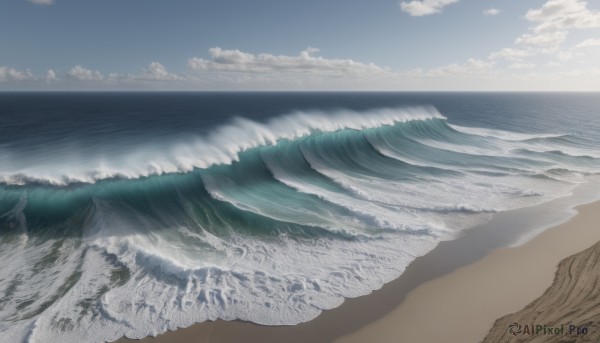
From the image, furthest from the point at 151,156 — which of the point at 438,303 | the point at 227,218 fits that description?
the point at 438,303

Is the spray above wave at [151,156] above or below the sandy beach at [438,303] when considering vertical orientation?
above

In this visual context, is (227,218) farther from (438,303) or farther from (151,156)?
(151,156)

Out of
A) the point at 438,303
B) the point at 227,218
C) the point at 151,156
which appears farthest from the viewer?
the point at 151,156

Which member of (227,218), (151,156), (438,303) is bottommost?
(438,303)

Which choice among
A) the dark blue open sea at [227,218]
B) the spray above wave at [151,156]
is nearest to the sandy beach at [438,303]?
the dark blue open sea at [227,218]

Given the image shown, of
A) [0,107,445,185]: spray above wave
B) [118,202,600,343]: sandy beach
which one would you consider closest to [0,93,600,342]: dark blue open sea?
[0,107,445,185]: spray above wave

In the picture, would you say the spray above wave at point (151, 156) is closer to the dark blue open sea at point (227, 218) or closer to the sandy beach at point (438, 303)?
the dark blue open sea at point (227, 218)

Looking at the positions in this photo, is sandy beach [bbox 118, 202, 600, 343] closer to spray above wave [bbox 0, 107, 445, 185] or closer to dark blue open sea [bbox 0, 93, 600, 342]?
dark blue open sea [bbox 0, 93, 600, 342]
